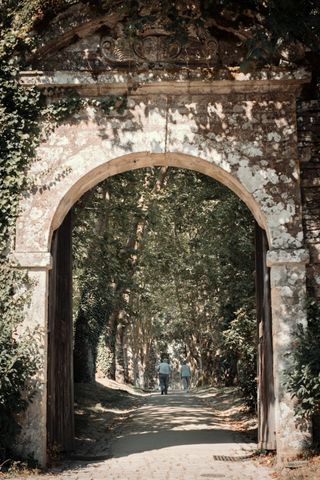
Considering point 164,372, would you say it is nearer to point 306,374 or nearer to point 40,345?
point 40,345

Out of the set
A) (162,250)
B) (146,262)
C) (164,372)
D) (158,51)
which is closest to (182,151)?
(158,51)

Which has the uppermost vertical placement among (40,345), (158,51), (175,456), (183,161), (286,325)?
(158,51)

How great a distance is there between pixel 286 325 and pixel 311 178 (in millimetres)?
2022

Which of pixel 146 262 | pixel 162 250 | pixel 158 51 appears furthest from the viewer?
pixel 162 250

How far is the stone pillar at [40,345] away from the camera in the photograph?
25.2ft

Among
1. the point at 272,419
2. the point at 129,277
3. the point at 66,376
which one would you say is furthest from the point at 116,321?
the point at 272,419

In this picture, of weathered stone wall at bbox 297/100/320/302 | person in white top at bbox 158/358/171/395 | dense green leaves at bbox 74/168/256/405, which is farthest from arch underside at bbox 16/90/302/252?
person in white top at bbox 158/358/171/395

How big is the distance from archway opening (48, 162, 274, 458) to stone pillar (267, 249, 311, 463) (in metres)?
0.55

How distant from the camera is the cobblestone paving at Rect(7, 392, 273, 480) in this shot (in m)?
7.34

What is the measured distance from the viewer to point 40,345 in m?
7.94

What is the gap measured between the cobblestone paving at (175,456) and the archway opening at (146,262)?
2.35 ft

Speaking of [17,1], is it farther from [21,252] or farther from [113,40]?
[21,252]

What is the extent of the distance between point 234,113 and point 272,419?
4173mm

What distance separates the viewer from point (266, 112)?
8555 millimetres
